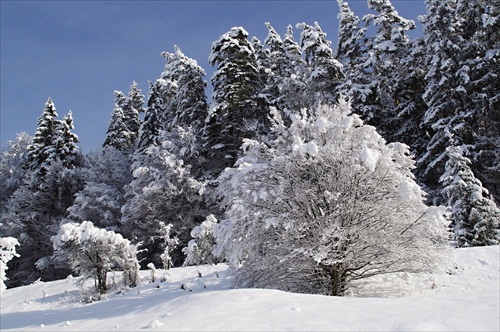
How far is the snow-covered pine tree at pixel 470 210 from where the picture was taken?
1295 centimetres

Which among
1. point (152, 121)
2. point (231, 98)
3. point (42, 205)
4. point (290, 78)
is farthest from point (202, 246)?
point (42, 205)

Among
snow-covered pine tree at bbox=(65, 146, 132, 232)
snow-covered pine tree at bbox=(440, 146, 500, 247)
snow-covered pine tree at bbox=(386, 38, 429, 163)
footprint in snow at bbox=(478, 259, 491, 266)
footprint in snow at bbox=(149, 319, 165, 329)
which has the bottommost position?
footprint in snow at bbox=(478, 259, 491, 266)

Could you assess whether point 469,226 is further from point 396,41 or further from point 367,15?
point 367,15

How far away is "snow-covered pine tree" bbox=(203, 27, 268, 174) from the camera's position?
22.2 metres

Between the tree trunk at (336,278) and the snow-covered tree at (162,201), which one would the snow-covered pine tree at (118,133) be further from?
the tree trunk at (336,278)

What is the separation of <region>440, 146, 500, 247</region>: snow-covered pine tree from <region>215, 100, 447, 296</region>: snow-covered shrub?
5938 mm

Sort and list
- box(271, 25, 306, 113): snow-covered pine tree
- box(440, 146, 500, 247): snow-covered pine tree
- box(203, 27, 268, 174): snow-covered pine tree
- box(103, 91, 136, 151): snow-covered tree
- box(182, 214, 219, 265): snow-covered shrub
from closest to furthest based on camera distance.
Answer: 1. box(440, 146, 500, 247): snow-covered pine tree
2. box(182, 214, 219, 265): snow-covered shrub
3. box(271, 25, 306, 113): snow-covered pine tree
4. box(203, 27, 268, 174): snow-covered pine tree
5. box(103, 91, 136, 151): snow-covered tree

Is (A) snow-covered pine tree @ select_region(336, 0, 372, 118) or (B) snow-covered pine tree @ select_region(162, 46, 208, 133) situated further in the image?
(B) snow-covered pine tree @ select_region(162, 46, 208, 133)

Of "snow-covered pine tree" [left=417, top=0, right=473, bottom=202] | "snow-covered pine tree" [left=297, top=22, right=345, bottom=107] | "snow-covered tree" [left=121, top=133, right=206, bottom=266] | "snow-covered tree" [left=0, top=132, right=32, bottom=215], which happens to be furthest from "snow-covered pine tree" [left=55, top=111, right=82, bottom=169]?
"snow-covered pine tree" [left=417, top=0, right=473, bottom=202]

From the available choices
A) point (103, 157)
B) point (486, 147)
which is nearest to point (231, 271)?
point (486, 147)

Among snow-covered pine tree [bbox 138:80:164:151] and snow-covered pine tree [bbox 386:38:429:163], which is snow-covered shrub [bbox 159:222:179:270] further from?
snow-covered pine tree [bbox 386:38:429:163]

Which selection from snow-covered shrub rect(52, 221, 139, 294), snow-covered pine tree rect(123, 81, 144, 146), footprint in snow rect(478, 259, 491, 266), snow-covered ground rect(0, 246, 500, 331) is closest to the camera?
snow-covered ground rect(0, 246, 500, 331)

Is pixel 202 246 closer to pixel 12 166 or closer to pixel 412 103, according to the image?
pixel 412 103

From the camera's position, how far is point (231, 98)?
22.2 metres
